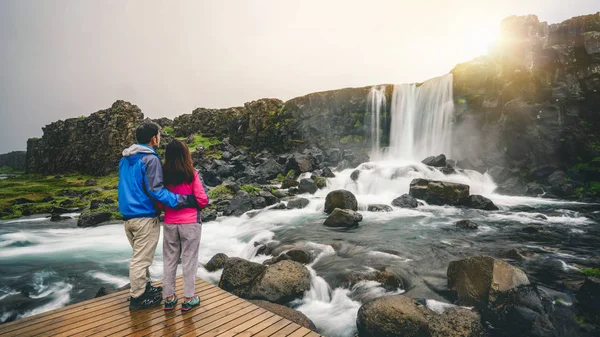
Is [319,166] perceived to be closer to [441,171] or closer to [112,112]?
[441,171]

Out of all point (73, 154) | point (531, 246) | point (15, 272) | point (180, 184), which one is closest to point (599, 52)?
point (531, 246)

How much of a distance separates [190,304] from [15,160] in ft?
477

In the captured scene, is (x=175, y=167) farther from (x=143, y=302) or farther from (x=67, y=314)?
(x=67, y=314)

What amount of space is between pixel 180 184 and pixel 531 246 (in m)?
→ 12.9

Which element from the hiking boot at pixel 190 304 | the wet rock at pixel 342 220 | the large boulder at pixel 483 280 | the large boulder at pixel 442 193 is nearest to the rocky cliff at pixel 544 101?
the large boulder at pixel 442 193

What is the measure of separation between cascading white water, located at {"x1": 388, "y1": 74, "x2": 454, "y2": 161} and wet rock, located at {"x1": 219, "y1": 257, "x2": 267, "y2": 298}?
30.3m

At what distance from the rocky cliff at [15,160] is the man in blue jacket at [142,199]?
11984 centimetres

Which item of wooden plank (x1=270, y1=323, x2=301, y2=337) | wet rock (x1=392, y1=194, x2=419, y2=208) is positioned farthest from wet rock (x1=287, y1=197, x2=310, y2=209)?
wooden plank (x1=270, y1=323, x2=301, y2=337)

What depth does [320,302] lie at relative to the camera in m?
7.68

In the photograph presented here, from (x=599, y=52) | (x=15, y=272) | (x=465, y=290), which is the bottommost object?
(x=15, y=272)

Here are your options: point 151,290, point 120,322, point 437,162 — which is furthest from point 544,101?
point 120,322

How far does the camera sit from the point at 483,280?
20.9 feet

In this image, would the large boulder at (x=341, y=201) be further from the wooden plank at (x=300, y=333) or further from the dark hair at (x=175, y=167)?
the dark hair at (x=175, y=167)

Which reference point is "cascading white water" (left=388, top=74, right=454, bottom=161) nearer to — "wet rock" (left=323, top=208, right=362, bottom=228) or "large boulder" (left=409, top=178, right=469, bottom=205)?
"large boulder" (left=409, top=178, right=469, bottom=205)
